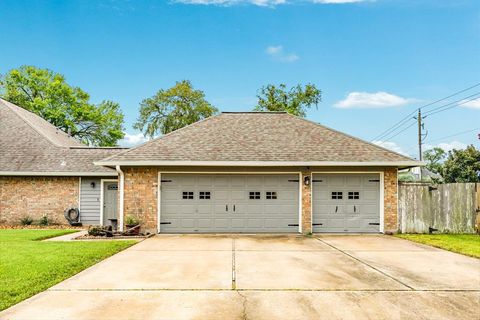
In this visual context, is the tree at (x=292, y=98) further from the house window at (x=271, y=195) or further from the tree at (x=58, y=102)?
the house window at (x=271, y=195)

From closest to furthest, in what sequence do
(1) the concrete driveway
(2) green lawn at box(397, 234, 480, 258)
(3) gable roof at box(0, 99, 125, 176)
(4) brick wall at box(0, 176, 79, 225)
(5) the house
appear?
(1) the concrete driveway < (2) green lawn at box(397, 234, 480, 258) < (5) the house < (4) brick wall at box(0, 176, 79, 225) < (3) gable roof at box(0, 99, 125, 176)

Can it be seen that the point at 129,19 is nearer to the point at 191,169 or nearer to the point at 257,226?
the point at 191,169

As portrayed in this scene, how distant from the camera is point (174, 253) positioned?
8773 millimetres

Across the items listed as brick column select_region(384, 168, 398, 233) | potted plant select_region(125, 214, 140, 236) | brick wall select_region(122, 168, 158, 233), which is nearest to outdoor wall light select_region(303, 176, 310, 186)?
brick column select_region(384, 168, 398, 233)

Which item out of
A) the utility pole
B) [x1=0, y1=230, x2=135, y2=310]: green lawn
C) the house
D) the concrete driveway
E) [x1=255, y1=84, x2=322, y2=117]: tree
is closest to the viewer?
the concrete driveway

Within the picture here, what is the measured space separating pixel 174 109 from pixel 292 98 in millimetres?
13702

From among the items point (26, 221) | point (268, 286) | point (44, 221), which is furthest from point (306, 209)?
point (26, 221)

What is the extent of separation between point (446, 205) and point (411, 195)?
1341 millimetres

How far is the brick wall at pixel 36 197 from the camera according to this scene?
15375 mm

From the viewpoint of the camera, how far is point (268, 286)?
18.9ft

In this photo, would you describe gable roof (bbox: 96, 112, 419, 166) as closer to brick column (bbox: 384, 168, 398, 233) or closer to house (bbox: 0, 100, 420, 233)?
house (bbox: 0, 100, 420, 233)

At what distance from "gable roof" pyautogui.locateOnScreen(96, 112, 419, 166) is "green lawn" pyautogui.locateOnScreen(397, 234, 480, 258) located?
257cm

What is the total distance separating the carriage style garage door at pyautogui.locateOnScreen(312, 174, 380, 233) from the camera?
41.8ft

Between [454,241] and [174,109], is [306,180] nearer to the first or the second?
[454,241]
